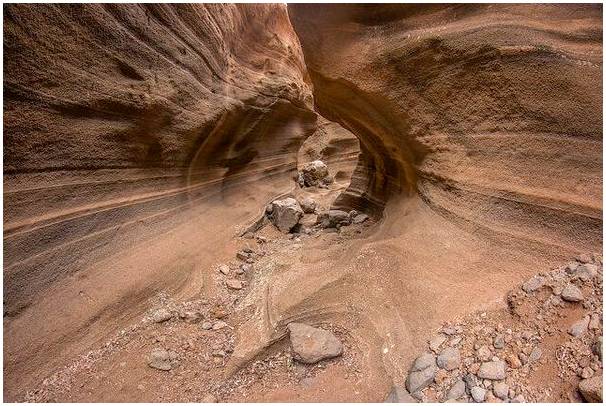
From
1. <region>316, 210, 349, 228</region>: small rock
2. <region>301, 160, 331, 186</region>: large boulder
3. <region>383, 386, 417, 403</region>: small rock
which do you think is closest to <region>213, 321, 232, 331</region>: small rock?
<region>383, 386, 417, 403</region>: small rock

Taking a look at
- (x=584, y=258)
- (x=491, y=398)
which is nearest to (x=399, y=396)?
(x=491, y=398)

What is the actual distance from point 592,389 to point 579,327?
1.13 ft

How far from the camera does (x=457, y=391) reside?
1.80 meters

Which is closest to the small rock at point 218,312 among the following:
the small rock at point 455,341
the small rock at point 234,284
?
the small rock at point 234,284

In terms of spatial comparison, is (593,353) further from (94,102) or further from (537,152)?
(94,102)

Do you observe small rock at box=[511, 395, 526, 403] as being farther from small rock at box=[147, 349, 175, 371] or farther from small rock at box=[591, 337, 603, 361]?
small rock at box=[147, 349, 175, 371]

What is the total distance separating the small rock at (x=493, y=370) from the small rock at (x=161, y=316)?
2372mm

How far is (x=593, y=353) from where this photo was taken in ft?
5.33

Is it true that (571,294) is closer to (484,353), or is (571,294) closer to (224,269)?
(484,353)

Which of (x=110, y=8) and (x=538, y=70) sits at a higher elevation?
(x=110, y=8)

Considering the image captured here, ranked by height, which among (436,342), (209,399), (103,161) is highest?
(103,161)

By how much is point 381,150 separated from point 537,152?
6.48 feet

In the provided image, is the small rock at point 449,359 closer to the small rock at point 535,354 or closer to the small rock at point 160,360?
the small rock at point 535,354

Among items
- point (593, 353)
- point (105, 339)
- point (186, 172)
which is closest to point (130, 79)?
point (186, 172)
